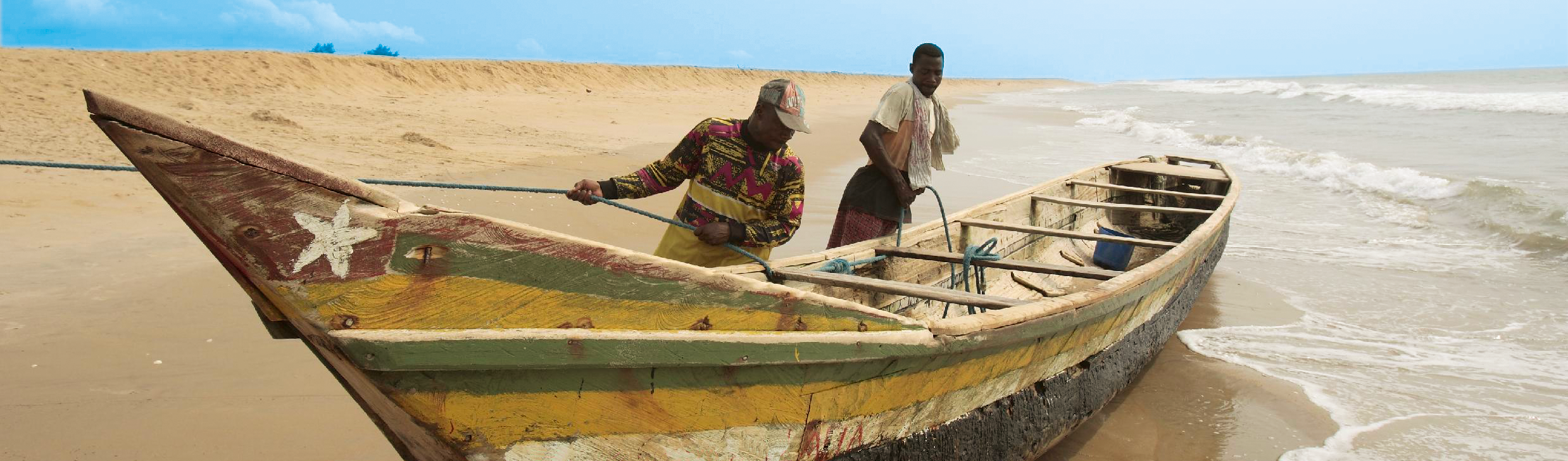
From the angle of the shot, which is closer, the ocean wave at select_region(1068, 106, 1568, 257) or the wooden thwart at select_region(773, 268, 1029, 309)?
the wooden thwart at select_region(773, 268, 1029, 309)

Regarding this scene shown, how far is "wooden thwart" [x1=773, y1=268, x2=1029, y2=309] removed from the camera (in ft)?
9.78

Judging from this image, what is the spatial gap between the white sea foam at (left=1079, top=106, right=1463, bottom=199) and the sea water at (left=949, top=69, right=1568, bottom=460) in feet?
0.14

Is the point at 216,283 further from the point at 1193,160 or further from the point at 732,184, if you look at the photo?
the point at 1193,160

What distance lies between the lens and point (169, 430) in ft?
10.4

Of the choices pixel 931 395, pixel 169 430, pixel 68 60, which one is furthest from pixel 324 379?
pixel 68 60

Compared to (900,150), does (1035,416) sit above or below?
below

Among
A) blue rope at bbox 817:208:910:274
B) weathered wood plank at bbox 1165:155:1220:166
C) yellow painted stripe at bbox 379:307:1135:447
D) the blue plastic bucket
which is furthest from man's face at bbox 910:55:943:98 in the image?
weathered wood plank at bbox 1165:155:1220:166

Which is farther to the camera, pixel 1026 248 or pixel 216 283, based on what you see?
pixel 1026 248

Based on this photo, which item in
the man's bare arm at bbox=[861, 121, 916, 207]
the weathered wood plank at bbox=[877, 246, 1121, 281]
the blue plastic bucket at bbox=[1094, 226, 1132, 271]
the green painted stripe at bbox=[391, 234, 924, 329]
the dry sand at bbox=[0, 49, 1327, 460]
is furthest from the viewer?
the blue plastic bucket at bbox=[1094, 226, 1132, 271]

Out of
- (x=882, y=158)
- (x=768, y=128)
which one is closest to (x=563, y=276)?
(x=768, y=128)

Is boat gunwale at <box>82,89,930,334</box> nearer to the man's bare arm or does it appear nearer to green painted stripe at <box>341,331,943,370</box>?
green painted stripe at <box>341,331,943,370</box>

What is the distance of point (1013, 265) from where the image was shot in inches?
145

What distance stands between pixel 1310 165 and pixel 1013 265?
1147 cm

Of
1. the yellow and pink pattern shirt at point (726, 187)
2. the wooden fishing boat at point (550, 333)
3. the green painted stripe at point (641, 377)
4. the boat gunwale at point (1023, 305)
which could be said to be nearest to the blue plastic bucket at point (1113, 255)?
the boat gunwale at point (1023, 305)
